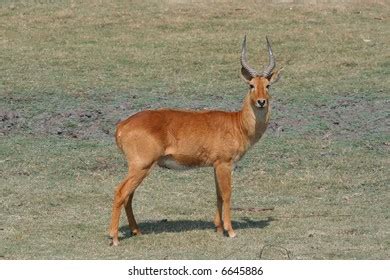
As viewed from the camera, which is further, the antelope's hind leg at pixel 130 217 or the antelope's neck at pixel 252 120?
the antelope's neck at pixel 252 120

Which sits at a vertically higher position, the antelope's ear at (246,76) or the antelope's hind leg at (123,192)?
the antelope's ear at (246,76)

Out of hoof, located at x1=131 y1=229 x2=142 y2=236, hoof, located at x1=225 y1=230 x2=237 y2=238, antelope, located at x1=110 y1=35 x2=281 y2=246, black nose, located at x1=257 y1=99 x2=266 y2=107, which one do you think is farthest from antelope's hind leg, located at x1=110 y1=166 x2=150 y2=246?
black nose, located at x1=257 y1=99 x2=266 y2=107

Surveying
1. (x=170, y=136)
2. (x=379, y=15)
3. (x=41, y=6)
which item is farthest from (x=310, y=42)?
(x=170, y=136)

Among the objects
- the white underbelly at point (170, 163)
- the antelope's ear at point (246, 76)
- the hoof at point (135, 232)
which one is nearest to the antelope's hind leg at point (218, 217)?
the white underbelly at point (170, 163)

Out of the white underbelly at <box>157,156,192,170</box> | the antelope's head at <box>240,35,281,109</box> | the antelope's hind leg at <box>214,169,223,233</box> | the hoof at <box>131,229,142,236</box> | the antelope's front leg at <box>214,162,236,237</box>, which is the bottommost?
the hoof at <box>131,229,142,236</box>

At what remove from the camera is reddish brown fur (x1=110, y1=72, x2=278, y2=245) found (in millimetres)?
12086

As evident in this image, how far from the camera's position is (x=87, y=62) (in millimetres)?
21188

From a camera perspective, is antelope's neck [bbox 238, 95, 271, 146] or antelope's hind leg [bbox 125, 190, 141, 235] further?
antelope's neck [bbox 238, 95, 271, 146]

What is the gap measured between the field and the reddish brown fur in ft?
1.45

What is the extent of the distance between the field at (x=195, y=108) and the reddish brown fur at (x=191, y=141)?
441mm

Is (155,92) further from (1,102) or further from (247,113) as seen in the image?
(247,113)

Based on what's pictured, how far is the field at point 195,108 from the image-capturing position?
12398 millimetres

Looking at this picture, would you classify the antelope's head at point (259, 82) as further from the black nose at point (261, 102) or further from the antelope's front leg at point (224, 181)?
the antelope's front leg at point (224, 181)

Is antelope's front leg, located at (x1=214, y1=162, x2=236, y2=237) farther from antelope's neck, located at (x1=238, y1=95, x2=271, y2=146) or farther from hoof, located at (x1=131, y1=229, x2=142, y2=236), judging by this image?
hoof, located at (x1=131, y1=229, x2=142, y2=236)
